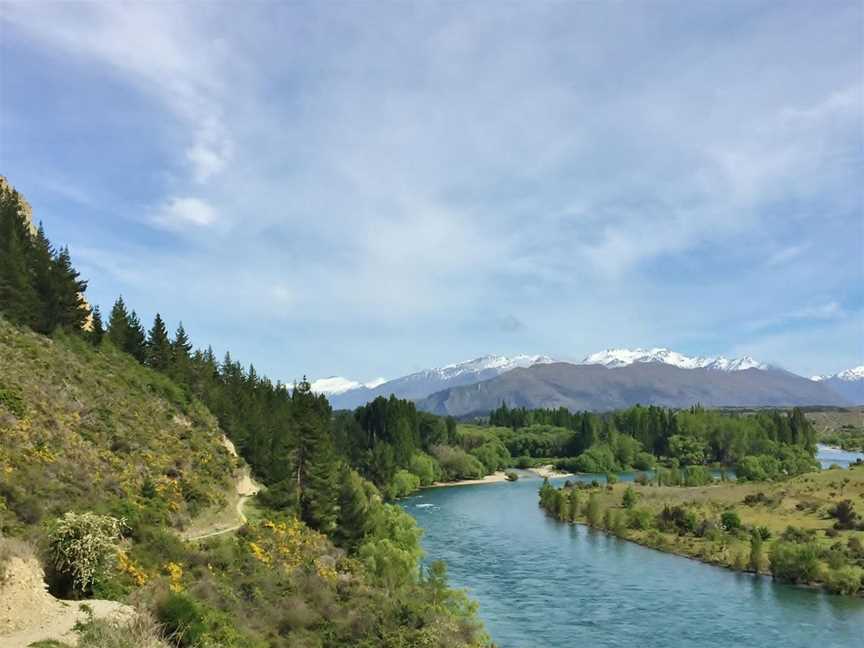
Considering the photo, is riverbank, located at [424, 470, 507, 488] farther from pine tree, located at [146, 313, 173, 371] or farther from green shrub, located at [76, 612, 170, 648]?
green shrub, located at [76, 612, 170, 648]

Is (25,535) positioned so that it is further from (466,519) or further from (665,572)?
(466,519)

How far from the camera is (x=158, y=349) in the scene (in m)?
95.5

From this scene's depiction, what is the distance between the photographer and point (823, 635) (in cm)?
5769

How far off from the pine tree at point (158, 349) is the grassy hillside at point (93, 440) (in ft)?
45.0

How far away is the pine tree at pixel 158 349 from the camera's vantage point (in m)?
94.2

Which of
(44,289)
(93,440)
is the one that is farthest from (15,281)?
(93,440)

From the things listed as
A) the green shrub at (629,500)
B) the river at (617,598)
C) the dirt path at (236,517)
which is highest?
the dirt path at (236,517)

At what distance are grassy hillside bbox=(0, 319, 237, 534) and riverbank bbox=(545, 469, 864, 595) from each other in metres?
62.8

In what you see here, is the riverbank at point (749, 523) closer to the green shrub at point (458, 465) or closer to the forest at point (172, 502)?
the forest at point (172, 502)

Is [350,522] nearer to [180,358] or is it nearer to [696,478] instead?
[180,358]

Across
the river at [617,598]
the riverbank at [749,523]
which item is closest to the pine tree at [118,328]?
the river at [617,598]

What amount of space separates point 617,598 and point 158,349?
69.2 meters

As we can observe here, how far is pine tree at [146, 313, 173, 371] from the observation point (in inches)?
3708

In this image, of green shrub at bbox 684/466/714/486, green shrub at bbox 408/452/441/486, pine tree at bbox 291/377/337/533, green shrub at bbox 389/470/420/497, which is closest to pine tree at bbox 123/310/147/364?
pine tree at bbox 291/377/337/533
